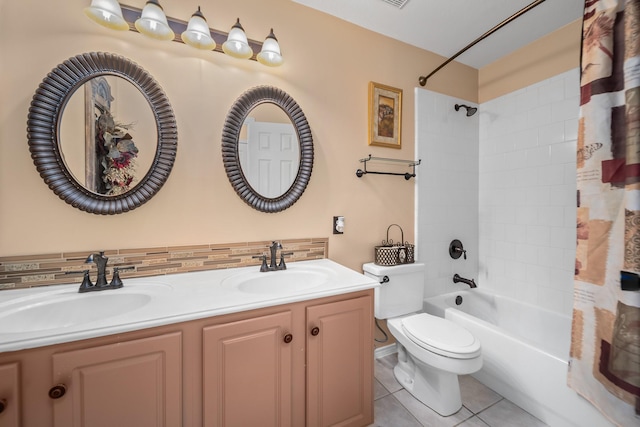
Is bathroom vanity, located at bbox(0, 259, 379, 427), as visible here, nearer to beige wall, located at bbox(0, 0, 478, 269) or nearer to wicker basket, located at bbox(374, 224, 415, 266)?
beige wall, located at bbox(0, 0, 478, 269)

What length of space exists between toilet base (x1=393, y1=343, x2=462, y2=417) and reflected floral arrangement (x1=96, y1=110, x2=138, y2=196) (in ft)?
6.50

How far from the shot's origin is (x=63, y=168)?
3.77ft

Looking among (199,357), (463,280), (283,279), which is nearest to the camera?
(199,357)

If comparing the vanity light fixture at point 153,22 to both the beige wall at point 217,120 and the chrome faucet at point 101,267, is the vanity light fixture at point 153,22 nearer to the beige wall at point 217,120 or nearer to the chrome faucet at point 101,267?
the beige wall at point 217,120

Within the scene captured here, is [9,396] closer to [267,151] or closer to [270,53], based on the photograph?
[267,151]

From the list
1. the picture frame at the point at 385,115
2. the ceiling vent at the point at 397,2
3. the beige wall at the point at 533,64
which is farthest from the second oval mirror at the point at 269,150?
the beige wall at the point at 533,64

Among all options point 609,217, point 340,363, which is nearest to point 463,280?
point 609,217

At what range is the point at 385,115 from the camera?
1.94m

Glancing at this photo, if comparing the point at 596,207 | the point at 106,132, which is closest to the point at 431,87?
the point at 596,207

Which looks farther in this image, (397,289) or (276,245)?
(397,289)

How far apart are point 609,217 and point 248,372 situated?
171cm

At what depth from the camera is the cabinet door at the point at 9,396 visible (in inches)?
28.5

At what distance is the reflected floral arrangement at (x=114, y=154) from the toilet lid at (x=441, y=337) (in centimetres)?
180

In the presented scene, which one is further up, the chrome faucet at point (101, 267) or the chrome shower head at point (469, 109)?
the chrome shower head at point (469, 109)
